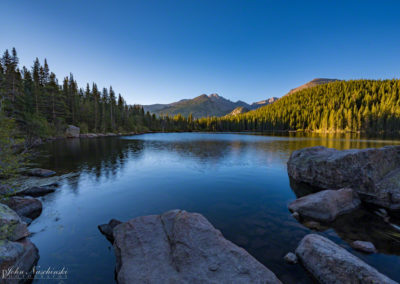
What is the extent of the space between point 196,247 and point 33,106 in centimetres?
7897

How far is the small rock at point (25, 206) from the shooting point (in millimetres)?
9391

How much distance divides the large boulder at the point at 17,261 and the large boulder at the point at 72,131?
76.7 meters

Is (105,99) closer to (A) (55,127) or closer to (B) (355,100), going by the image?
(A) (55,127)

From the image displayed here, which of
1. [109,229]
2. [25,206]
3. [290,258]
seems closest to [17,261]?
[109,229]

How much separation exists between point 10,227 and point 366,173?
19910mm

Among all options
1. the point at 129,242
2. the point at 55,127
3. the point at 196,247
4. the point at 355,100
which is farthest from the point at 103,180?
the point at 355,100

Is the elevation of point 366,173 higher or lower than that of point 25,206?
higher

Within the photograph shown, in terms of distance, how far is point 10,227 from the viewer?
6.05 metres

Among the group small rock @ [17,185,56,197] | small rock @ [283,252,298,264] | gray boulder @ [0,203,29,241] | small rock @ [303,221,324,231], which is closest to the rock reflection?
small rock @ [303,221,324,231]

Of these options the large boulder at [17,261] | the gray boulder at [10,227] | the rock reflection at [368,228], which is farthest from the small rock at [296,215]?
the gray boulder at [10,227]

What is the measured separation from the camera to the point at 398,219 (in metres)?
9.47

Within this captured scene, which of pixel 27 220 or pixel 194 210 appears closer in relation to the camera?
pixel 27 220

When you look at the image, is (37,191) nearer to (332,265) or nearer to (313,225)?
(332,265)

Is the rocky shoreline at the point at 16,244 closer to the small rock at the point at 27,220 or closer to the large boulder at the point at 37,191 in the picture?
the small rock at the point at 27,220
